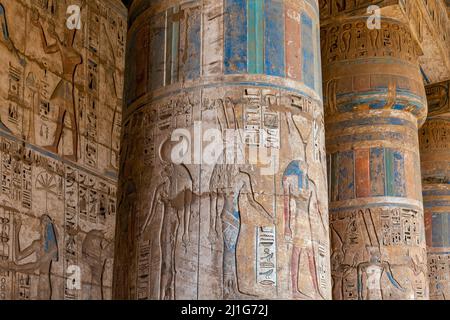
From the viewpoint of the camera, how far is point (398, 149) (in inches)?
351

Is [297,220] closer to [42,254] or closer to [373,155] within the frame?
[42,254]

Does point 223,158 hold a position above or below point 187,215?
above

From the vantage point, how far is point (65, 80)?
8195mm

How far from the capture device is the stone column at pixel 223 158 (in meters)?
4.88

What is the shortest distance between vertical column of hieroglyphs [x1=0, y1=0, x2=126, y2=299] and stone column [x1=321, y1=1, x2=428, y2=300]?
87.5 inches

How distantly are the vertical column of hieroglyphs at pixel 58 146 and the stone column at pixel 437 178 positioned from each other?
491 centimetres

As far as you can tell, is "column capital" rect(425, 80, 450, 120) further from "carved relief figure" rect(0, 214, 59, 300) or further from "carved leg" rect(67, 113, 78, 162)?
"carved relief figure" rect(0, 214, 59, 300)

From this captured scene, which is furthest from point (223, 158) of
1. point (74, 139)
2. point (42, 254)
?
point (74, 139)

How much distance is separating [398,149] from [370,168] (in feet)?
1.13

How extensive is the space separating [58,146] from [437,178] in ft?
19.8

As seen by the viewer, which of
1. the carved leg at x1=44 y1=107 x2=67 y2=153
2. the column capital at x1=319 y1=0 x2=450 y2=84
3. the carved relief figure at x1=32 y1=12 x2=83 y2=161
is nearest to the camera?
the carved leg at x1=44 y1=107 x2=67 y2=153

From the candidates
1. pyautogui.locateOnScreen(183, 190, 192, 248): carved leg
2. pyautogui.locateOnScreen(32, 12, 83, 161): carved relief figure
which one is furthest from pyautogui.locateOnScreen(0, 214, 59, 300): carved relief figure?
pyautogui.locateOnScreen(183, 190, 192, 248): carved leg

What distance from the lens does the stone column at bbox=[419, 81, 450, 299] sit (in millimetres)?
11727

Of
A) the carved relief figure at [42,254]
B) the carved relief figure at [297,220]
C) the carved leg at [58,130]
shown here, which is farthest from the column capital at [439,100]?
the carved relief figure at [297,220]
